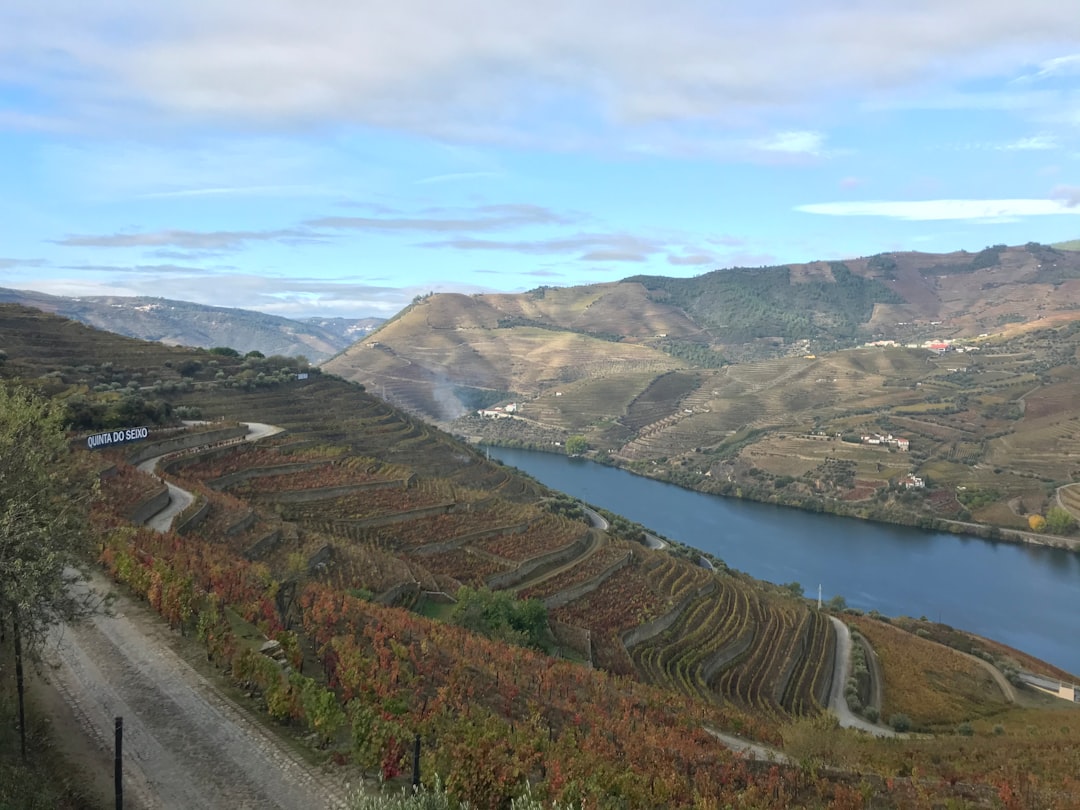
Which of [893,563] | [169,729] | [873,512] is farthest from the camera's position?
[873,512]

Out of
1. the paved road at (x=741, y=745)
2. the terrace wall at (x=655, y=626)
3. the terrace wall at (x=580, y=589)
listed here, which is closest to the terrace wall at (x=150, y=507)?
the terrace wall at (x=580, y=589)

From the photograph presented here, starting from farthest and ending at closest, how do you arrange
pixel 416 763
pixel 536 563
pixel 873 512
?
pixel 873 512 → pixel 536 563 → pixel 416 763

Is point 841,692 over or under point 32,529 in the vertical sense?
under

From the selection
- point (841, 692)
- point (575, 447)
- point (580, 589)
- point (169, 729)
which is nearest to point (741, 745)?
point (580, 589)

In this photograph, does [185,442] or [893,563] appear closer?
[185,442]

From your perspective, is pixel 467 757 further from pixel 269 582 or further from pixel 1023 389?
pixel 1023 389

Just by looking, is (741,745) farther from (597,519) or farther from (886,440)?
(886,440)

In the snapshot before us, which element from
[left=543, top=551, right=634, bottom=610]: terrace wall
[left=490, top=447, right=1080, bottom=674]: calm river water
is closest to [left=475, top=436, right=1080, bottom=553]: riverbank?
[left=490, top=447, right=1080, bottom=674]: calm river water
